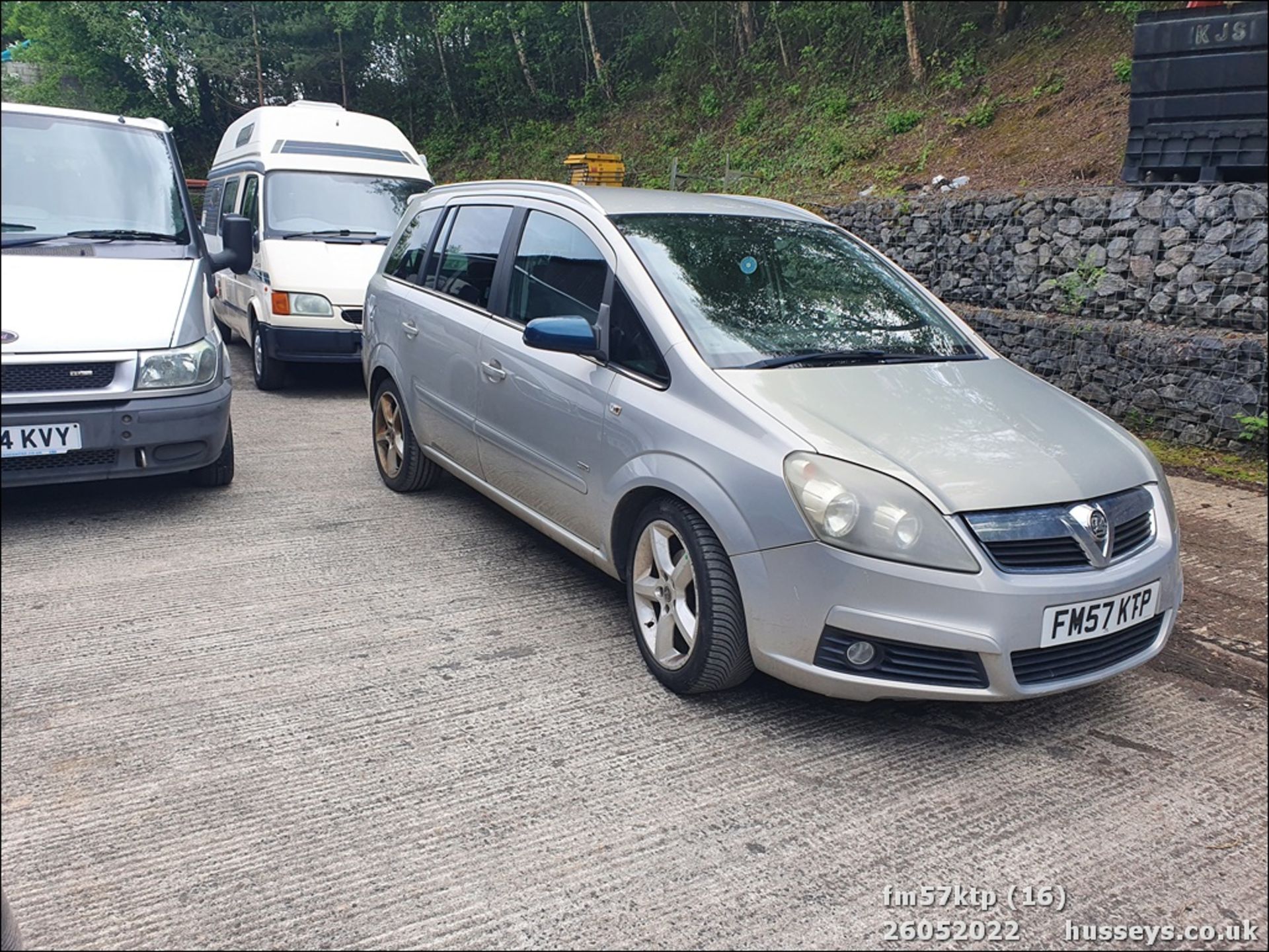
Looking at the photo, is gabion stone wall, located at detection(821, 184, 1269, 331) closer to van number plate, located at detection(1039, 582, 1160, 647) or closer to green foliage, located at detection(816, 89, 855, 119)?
van number plate, located at detection(1039, 582, 1160, 647)

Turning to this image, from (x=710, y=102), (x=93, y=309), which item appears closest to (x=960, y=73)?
(x=710, y=102)

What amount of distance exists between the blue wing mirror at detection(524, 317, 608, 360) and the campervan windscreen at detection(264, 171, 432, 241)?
5.51 m

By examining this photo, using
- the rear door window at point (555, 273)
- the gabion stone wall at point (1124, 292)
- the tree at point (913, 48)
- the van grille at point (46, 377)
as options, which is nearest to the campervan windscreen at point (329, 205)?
the rear door window at point (555, 273)

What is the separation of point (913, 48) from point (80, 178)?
1437 cm

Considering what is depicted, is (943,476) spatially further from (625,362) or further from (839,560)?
(625,362)

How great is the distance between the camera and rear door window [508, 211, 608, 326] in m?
3.84

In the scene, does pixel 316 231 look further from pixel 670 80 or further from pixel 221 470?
pixel 670 80

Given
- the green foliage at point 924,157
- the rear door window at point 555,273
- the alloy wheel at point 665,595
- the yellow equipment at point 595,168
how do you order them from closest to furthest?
the alloy wheel at point 665,595 → the rear door window at point 555,273 → the green foliage at point 924,157 → the yellow equipment at point 595,168

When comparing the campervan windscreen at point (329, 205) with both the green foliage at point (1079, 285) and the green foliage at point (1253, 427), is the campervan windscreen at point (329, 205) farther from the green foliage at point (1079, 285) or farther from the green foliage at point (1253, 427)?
the green foliage at point (1253, 427)

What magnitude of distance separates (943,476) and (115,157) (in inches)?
84.2

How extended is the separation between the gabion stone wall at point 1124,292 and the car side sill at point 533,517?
3772mm

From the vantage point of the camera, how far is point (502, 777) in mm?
2746

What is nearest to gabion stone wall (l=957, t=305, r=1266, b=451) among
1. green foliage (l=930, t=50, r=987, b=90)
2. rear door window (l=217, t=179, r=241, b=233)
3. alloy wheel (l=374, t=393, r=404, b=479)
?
alloy wheel (l=374, t=393, r=404, b=479)

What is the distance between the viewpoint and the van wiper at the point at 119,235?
1.65m
